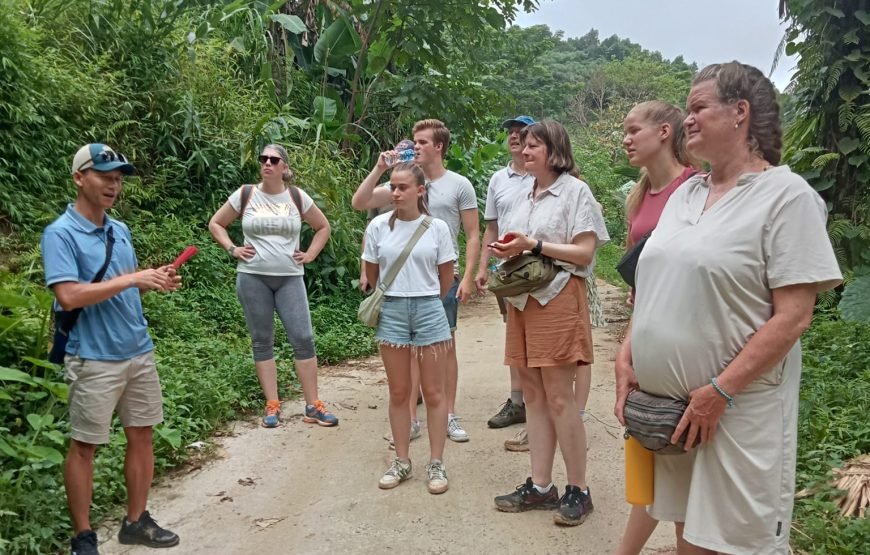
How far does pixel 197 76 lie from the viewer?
861cm

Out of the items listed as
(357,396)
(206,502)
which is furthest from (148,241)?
(206,502)

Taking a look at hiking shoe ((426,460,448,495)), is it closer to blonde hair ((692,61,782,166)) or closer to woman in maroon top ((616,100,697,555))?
woman in maroon top ((616,100,697,555))

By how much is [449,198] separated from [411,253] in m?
1.03

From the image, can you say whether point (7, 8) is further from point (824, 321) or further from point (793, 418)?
point (824, 321)

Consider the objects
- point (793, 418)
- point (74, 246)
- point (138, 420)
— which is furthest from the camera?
point (138, 420)

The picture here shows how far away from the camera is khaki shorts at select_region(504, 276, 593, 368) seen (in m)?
3.46

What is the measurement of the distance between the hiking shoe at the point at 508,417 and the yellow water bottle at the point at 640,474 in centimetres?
269

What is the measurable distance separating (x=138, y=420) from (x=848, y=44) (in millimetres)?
6096

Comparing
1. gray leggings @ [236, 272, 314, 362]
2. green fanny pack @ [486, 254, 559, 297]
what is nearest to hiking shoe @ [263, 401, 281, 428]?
gray leggings @ [236, 272, 314, 362]

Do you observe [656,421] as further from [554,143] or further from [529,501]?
[554,143]

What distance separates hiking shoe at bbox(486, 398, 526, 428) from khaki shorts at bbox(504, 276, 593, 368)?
60.4 inches

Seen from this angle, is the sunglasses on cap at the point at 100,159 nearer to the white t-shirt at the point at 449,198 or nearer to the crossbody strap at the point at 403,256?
the crossbody strap at the point at 403,256

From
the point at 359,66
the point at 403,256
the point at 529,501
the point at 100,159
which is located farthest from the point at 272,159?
the point at 359,66

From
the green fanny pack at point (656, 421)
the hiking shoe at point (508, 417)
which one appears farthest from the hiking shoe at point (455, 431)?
the green fanny pack at point (656, 421)
